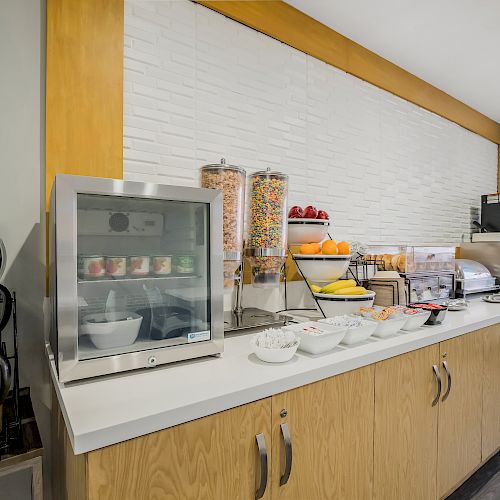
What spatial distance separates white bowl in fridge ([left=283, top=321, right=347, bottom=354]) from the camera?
1.37 m

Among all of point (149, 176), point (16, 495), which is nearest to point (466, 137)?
point (149, 176)

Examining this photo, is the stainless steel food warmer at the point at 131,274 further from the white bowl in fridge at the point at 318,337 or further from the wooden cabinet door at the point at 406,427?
the wooden cabinet door at the point at 406,427

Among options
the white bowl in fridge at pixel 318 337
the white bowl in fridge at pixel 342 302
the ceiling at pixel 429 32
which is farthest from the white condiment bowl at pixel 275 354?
the ceiling at pixel 429 32

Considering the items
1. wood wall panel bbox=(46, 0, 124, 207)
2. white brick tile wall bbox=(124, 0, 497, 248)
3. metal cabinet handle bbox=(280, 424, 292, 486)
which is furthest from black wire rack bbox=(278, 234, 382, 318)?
wood wall panel bbox=(46, 0, 124, 207)

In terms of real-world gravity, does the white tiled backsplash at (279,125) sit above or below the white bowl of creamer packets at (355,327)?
above

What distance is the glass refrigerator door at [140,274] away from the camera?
3.70ft

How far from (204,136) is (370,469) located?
1665mm

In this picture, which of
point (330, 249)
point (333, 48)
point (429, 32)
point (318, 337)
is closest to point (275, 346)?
point (318, 337)

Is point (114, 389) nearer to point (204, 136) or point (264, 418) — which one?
point (264, 418)

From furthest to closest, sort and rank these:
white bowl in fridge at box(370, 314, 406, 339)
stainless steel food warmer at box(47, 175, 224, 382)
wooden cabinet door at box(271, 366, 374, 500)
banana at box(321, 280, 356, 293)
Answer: banana at box(321, 280, 356, 293) → white bowl in fridge at box(370, 314, 406, 339) → wooden cabinet door at box(271, 366, 374, 500) → stainless steel food warmer at box(47, 175, 224, 382)

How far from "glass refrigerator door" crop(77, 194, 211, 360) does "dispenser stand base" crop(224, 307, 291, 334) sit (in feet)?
1.11

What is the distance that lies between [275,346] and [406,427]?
76cm

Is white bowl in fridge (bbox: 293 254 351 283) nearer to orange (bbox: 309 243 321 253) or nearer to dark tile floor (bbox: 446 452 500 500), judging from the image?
orange (bbox: 309 243 321 253)

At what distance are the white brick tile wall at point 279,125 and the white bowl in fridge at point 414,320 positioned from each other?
2.98 ft
